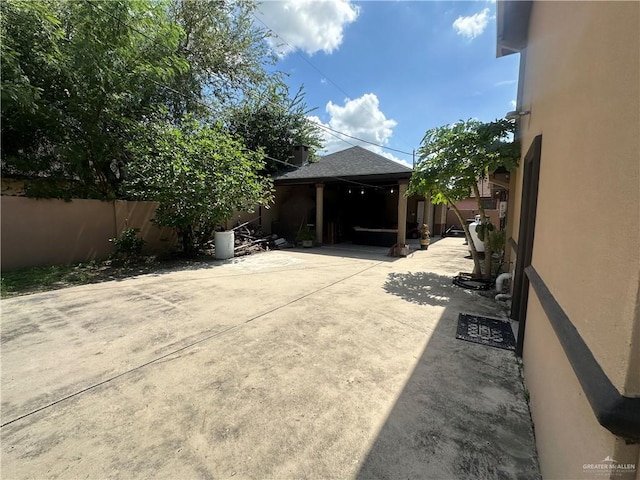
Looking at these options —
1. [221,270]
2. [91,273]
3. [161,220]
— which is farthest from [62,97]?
[221,270]

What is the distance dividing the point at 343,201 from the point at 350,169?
2.96 meters

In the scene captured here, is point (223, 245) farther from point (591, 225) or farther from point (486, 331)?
point (591, 225)

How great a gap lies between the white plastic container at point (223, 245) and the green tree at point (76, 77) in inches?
136

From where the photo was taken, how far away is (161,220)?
→ 7789mm

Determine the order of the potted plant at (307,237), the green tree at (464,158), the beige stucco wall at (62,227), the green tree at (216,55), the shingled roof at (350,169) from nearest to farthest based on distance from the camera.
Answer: the green tree at (464,158) < the beige stucco wall at (62,227) < the shingled roof at (350,169) < the green tree at (216,55) < the potted plant at (307,237)

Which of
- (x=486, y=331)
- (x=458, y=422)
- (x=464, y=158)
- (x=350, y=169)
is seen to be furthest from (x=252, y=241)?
(x=458, y=422)

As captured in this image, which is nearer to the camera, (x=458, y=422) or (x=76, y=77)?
(x=458, y=422)

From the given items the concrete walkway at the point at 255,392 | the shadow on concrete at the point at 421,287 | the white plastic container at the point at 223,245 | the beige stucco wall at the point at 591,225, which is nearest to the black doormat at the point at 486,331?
the concrete walkway at the point at 255,392

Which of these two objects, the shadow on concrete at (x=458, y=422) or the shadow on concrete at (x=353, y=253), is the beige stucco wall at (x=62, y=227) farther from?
the shadow on concrete at (x=458, y=422)

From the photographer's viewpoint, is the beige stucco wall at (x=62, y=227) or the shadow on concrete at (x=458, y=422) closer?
the shadow on concrete at (x=458, y=422)

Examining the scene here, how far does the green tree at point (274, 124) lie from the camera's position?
1470 cm

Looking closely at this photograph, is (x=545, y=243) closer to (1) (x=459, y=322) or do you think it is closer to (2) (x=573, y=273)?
(2) (x=573, y=273)

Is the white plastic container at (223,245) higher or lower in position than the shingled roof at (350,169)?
lower

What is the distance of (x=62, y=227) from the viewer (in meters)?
7.23
